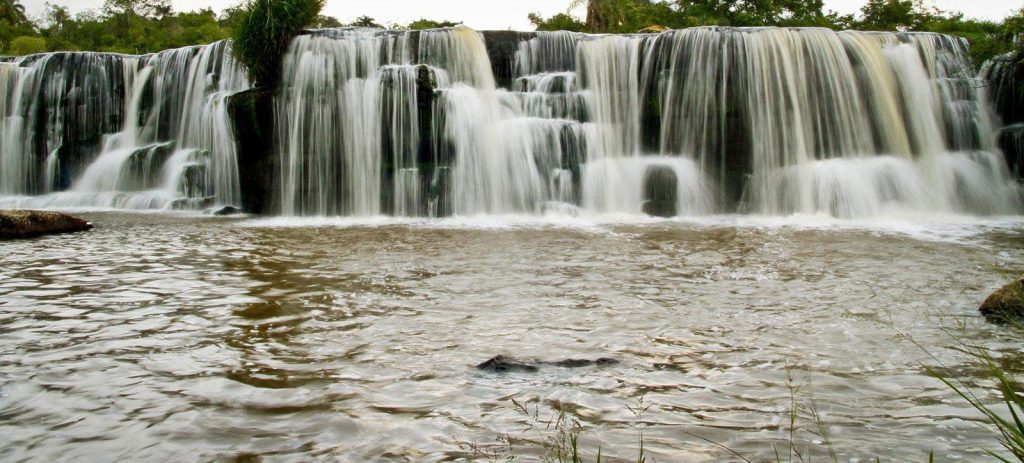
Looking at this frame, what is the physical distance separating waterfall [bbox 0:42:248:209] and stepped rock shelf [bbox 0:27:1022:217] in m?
0.19

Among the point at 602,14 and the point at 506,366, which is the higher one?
the point at 602,14

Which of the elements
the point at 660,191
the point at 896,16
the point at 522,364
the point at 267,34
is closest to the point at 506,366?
the point at 522,364

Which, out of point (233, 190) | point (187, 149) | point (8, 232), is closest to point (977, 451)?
point (8, 232)

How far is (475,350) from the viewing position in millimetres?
5125

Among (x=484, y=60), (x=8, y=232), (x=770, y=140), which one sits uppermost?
(x=484, y=60)

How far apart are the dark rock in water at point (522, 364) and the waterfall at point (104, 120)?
16507 mm

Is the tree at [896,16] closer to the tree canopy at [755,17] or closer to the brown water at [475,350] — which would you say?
the tree canopy at [755,17]

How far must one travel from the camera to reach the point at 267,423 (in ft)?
12.3

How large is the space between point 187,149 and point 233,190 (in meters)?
2.80

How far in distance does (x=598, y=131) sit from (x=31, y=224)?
11.5 metres

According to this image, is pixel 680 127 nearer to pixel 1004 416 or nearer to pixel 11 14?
pixel 1004 416

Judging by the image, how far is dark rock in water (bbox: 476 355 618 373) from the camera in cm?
459

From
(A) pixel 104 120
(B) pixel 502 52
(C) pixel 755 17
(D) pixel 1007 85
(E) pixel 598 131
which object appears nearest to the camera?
(E) pixel 598 131

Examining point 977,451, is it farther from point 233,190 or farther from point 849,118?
Result: point 233,190
